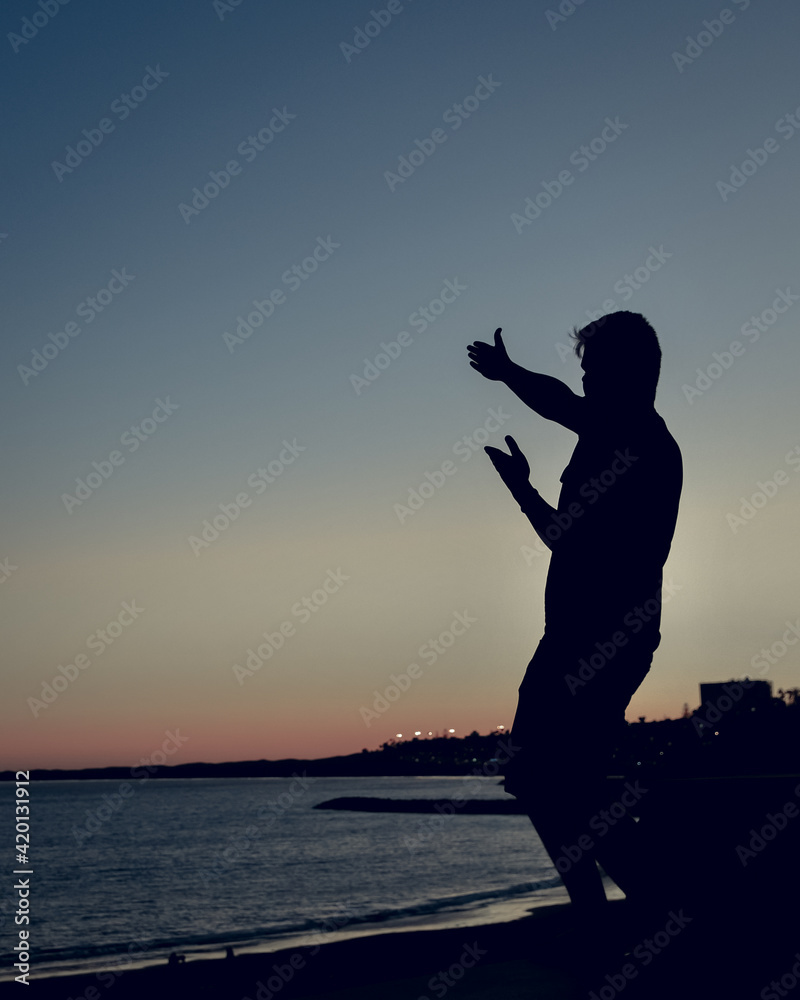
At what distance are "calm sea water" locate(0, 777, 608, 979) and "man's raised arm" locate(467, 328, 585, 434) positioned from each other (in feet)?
75.9

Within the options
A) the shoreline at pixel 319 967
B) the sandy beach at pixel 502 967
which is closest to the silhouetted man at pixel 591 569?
the sandy beach at pixel 502 967

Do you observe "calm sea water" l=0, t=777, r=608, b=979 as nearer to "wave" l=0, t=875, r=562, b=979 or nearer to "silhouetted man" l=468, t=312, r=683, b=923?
"wave" l=0, t=875, r=562, b=979

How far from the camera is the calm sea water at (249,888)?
26656mm

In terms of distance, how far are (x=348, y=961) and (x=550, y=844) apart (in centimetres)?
1978

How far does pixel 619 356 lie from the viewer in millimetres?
2900

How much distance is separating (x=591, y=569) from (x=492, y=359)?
76 centimetres

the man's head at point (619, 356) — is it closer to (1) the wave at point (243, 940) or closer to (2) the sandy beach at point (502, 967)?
(2) the sandy beach at point (502, 967)

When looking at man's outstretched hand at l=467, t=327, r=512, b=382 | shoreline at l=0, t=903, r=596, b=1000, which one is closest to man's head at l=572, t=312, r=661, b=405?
man's outstretched hand at l=467, t=327, r=512, b=382

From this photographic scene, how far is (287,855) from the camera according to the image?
192 feet

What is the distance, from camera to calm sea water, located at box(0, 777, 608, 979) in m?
26.7

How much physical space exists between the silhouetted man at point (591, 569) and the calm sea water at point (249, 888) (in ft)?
74.9

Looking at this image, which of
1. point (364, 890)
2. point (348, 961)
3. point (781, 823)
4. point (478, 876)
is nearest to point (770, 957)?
point (781, 823)

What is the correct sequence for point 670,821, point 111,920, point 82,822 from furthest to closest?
point 82,822
point 111,920
point 670,821

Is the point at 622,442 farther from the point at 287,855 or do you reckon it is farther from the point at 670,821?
the point at 287,855
